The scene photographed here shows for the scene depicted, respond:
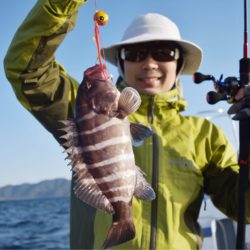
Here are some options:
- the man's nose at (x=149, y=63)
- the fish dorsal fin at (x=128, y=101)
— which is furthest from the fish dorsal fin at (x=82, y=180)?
the man's nose at (x=149, y=63)

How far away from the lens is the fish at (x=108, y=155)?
2314mm

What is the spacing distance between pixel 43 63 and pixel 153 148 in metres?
1.01

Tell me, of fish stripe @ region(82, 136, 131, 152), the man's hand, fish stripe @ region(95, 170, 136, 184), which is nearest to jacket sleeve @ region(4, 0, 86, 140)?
fish stripe @ region(82, 136, 131, 152)

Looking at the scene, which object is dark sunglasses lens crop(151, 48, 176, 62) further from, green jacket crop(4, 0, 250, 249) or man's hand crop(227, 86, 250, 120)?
man's hand crop(227, 86, 250, 120)

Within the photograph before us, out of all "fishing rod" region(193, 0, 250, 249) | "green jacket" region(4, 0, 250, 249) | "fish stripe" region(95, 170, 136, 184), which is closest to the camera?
"fish stripe" region(95, 170, 136, 184)

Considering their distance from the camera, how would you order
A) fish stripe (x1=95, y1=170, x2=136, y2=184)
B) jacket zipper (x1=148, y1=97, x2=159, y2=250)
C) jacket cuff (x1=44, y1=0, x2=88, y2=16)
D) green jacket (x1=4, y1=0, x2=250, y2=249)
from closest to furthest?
fish stripe (x1=95, y1=170, x2=136, y2=184)
jacket cuff (x1=44, y1=0, x2=88, y2=16)
green jacket (x1=4, y1=0, x2=250, y2=249)
jacket zipper (x1=148, y1=97, x2=159, y2=250)

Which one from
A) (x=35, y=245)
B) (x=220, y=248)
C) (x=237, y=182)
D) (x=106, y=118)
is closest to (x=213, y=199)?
(x=237, y=182)

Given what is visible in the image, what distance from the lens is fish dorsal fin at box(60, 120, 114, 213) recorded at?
2.32 meters

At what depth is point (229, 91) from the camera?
3.41 metres

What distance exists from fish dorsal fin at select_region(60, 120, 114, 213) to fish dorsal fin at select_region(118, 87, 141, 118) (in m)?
0.27

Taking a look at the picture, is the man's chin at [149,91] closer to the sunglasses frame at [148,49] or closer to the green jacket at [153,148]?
the green jacket at [153,148]

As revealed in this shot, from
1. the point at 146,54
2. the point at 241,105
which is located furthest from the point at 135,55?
the point at 241,105

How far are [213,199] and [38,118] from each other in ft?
5.06

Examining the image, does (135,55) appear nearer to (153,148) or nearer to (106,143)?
(153,148)
